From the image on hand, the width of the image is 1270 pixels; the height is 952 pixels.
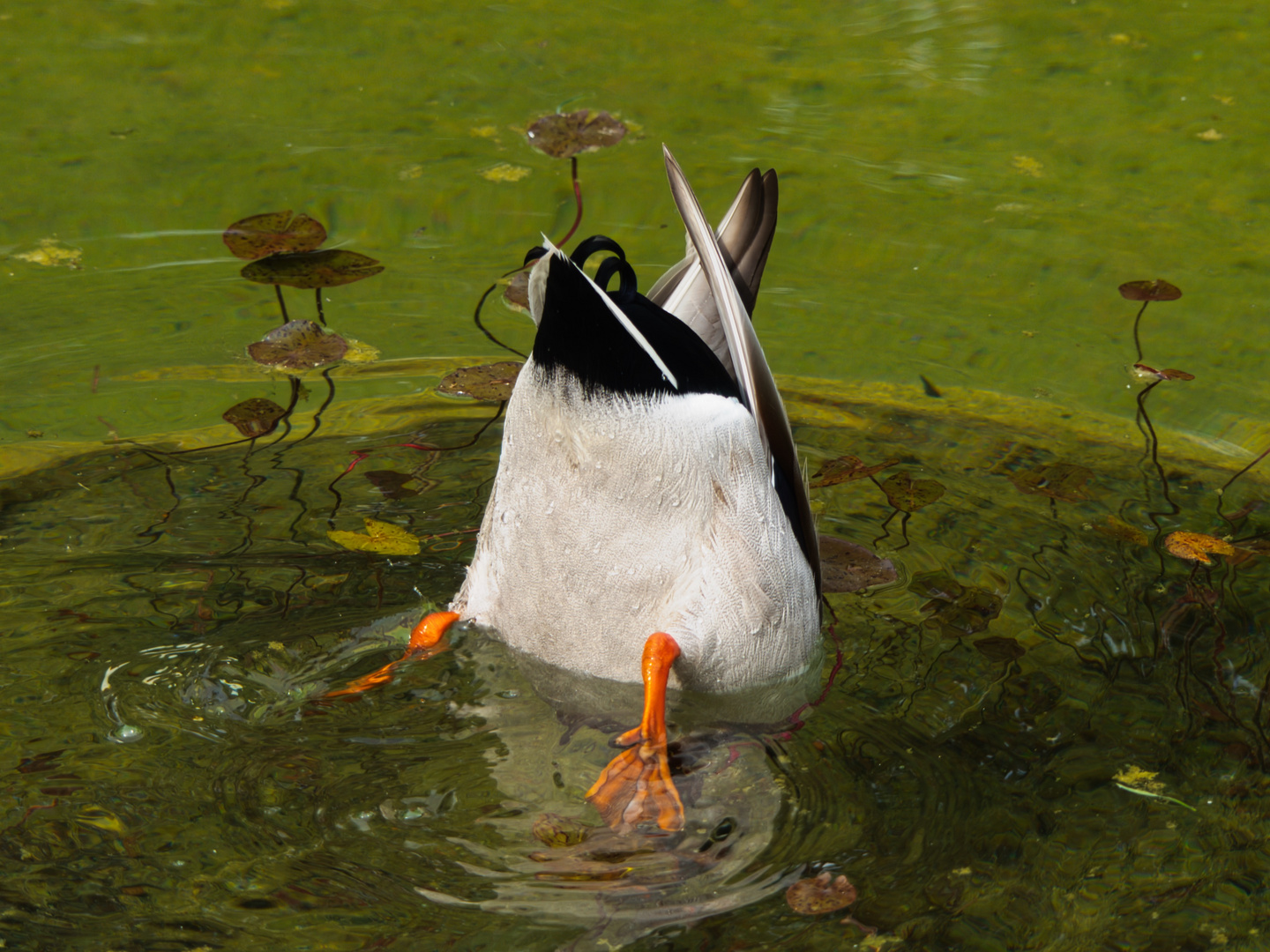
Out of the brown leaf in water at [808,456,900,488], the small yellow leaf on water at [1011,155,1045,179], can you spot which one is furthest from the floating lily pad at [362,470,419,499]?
the small yellow leaf on water at [1011,155,1045,179]

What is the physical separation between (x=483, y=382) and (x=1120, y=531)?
196cm

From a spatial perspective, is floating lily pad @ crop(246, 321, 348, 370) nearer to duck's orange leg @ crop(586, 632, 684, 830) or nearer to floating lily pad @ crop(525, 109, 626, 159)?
floating lily pad @ crop(525, 109, 626, 159)

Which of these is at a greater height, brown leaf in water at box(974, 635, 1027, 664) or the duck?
the duck

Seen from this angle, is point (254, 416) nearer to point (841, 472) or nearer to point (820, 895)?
point (841, 472)

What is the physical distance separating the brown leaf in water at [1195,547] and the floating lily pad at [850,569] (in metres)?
0.81

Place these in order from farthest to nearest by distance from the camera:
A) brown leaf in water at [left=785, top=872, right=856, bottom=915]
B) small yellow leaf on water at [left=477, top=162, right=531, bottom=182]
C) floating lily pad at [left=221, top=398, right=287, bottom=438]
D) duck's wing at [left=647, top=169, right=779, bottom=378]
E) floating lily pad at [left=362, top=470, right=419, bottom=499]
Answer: small yellow leaf on water at [left=477, top=162, right=531, bottom=182] < floating lily pad at [left=221, top=398, right=287, bottom=438] < floating lily pad at [left=362, top=470, right=419, bottom=499] < duck's wing at [left=647, top=169, right=779, bottom=378] < brown leaf in water at [left=785, top=872, right=856, bottom=915]

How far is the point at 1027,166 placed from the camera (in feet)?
17.5

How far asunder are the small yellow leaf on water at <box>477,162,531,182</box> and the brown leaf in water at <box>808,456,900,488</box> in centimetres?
197

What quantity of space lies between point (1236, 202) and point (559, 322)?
12.1 feet

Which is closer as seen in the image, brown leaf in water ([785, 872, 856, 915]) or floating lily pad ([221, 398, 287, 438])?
brown leaf in water ([785, 872, 856, 915])

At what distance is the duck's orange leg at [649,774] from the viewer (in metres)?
2.64

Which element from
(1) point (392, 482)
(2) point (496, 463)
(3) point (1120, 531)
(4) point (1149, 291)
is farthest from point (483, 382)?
(4) point (1149, 291)

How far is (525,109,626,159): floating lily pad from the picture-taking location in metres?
4.91

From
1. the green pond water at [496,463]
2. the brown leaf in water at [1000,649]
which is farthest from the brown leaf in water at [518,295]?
the brown leaf in water at [1000,649]
